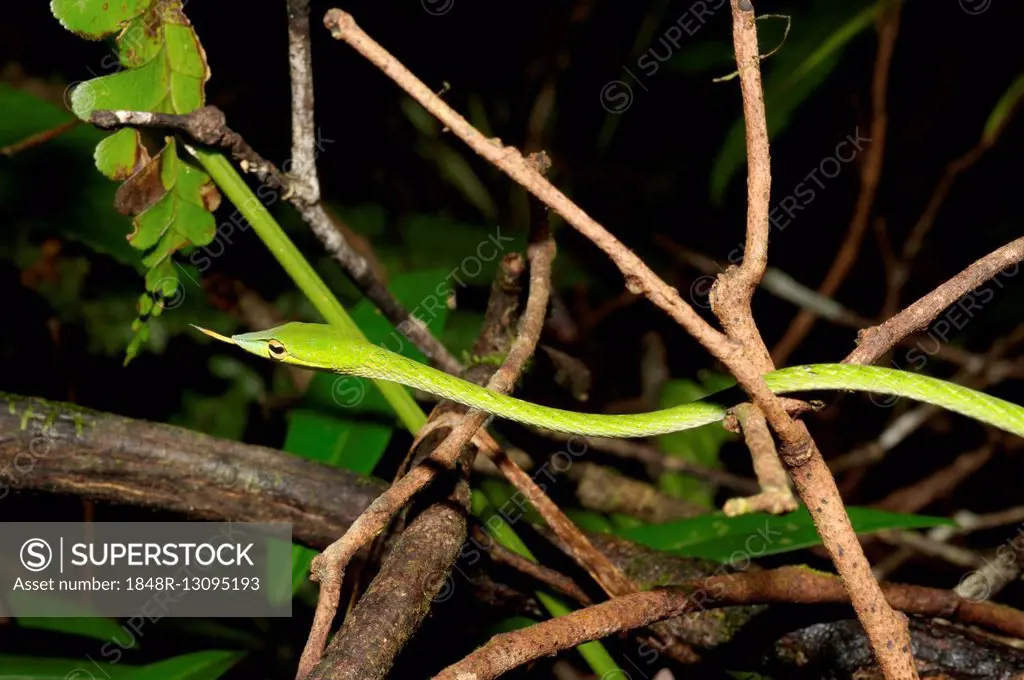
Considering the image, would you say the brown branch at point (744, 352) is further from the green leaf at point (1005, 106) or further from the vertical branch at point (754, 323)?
the green leaf at point (1005, 106)

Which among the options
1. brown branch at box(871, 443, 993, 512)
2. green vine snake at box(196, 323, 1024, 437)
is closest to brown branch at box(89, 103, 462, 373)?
green vine snake at box(196, 323, 1024, 437)

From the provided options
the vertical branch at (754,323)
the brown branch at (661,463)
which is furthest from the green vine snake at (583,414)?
the brown branch at (661,463)

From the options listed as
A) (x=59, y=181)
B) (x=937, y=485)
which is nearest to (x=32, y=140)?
(x=59, y=181)

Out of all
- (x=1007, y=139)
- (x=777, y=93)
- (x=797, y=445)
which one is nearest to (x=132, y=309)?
(x=777, y=93)

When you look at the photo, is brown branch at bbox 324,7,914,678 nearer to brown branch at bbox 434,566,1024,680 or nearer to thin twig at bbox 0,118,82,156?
brown branch at bbox 434,566,1024,680

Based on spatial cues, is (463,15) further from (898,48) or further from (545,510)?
(545,510)

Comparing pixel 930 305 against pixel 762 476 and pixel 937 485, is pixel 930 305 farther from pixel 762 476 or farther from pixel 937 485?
pixel 937 485
